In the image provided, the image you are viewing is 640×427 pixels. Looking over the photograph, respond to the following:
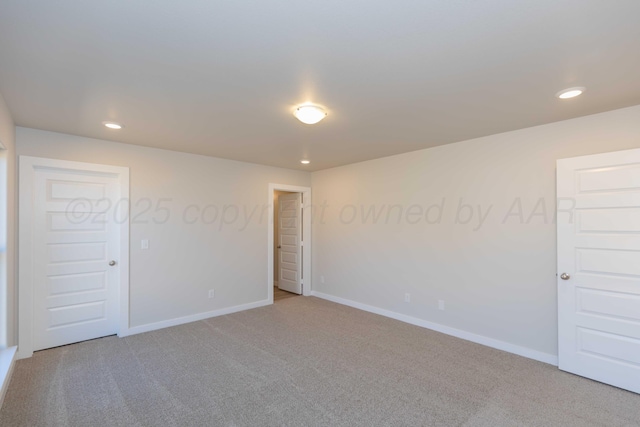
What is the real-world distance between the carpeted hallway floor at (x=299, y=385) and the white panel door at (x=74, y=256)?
11.0 inches

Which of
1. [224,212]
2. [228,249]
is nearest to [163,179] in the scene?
[224,212]

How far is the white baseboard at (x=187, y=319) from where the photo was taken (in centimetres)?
391

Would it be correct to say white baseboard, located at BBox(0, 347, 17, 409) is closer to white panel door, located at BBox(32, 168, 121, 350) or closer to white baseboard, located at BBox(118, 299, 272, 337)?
white panel door, located at BBox(32, 168, 121, 350)

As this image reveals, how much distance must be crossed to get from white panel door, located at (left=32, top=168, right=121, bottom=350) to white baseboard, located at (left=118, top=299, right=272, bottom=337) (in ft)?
0.76

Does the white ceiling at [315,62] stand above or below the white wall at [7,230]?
above

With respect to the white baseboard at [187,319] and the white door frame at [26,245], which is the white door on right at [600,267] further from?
the white door frame at [26,245]

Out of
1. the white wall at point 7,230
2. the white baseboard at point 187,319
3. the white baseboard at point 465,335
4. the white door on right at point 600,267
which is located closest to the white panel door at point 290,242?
the white baseboard at point 187,319

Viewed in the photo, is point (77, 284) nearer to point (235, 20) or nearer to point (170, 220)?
A: point (170, 220)

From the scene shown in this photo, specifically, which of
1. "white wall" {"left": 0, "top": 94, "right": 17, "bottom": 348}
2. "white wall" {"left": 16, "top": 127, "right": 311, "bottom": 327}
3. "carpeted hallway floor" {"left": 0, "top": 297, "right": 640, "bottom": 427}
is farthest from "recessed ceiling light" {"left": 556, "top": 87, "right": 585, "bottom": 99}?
"white wall" {"left": 0, "top": 94, "right": 17, "bottom": 348}

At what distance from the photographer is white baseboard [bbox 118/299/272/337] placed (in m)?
3.91

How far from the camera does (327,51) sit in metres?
1.81

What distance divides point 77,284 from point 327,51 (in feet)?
13.0

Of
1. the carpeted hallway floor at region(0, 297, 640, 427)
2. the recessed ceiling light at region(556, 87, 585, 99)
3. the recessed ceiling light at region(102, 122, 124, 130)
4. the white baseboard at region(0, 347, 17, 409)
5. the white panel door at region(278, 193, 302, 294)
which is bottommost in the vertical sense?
the carpeted hallway floor at region(0, 297, 640, 427)

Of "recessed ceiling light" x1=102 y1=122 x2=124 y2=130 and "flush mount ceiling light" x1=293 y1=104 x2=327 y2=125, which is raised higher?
"recessed ceiling light" x1=102 y1=122 x2=124 y2=130
